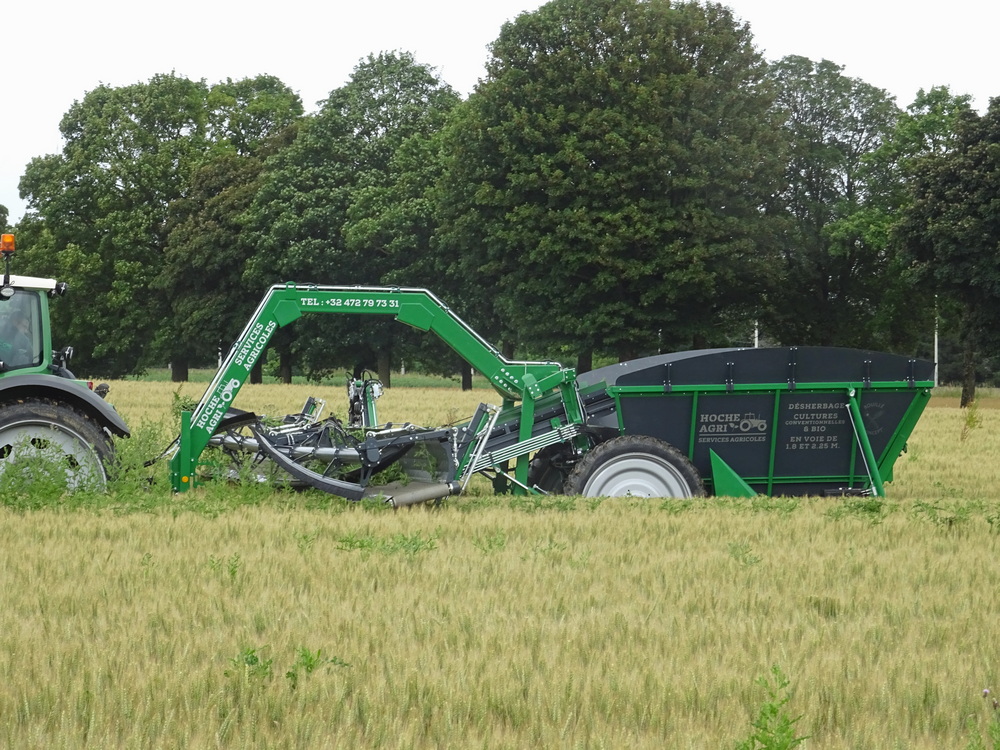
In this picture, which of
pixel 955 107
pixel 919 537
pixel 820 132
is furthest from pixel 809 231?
pixel 919 537

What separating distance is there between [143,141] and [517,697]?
52.9 m

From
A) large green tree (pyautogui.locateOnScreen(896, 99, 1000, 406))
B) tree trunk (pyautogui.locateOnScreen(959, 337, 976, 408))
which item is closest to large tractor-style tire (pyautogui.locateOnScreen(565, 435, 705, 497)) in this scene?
large green tree (pyautogui.locateOnScreen(896, 99, 1000, 406))

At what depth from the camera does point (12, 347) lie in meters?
10.8

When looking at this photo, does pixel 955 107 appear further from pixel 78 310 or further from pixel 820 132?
pixel 78 310

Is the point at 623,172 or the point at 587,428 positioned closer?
the point at 587,428

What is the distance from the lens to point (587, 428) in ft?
38.9

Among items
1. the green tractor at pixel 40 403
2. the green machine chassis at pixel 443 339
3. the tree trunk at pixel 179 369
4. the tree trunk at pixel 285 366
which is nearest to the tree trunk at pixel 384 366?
the tree trunk at pixel 285 366

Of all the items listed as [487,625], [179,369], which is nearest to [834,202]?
[179,369]

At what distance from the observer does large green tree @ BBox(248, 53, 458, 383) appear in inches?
1768

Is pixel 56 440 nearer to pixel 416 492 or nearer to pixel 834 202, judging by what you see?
pixel 416 492

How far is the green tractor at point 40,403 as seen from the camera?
34.0 ft

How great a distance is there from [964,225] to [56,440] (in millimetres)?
32252

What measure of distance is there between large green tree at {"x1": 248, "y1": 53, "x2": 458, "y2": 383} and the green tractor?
32306 millimetres

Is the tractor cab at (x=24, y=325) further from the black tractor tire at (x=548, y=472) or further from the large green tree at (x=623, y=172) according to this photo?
the large green tree at (x=623, y=172)
